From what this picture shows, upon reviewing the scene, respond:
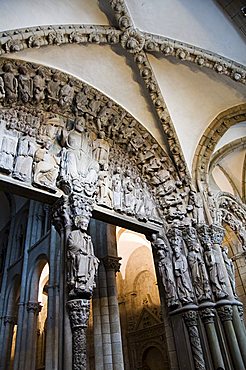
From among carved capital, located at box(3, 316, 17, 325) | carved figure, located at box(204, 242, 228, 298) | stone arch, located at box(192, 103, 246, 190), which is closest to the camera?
carved figure, located at box(204, 242, 228, 298)

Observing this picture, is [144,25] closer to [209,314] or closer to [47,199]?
[47,199]

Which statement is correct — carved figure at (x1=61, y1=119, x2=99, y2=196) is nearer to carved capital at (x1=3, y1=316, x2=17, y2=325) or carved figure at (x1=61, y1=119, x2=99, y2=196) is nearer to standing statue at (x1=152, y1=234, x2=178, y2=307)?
standing statue at (x1=152, y1=234, x2=178, y2=307)

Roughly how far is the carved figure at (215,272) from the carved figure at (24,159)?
3042 millimetres

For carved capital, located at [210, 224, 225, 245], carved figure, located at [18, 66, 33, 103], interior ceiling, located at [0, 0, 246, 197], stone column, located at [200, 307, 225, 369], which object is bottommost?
stone column, located at [200, 307, 225, 369]

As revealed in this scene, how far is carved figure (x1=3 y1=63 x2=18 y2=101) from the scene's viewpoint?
454cm

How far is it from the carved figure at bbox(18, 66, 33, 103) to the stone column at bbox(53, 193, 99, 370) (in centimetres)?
168

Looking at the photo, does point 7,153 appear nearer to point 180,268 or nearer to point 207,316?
point 180,268

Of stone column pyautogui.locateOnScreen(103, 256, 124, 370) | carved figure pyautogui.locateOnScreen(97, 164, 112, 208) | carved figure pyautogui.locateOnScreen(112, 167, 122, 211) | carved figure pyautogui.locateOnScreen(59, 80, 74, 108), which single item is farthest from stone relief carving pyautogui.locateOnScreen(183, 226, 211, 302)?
carved figure pyautogui.locateOnScreen(59, 80, 74, 108)

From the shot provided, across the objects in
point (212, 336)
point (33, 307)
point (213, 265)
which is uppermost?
point (33, 307)

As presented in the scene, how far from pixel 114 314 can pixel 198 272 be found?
2.69 meters

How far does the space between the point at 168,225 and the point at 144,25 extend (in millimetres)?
3309

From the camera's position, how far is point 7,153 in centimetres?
433

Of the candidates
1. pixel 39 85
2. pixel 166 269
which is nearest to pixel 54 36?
pixel 39 85

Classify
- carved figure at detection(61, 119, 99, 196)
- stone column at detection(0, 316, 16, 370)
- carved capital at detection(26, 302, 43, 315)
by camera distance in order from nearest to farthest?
carved figure at detection(61, 119, 99, 196) < carved capital at detection(26, 302, 43, 315) < stone column at detection(0, 316, 16, 370)
